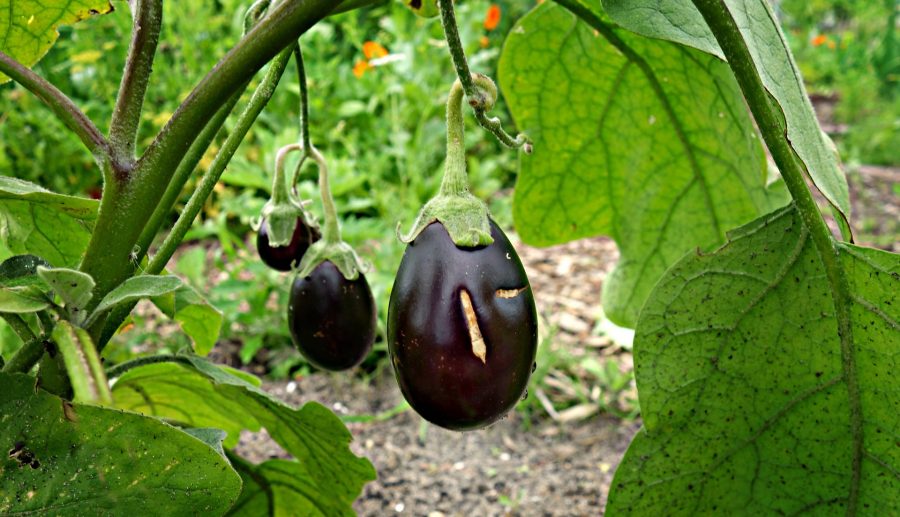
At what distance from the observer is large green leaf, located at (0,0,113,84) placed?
0.77 m

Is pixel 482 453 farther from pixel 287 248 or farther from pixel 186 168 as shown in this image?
pixel 186 168

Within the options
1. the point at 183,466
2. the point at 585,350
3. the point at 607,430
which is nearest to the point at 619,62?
the point at 183,466

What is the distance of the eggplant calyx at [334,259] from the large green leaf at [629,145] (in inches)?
11.3

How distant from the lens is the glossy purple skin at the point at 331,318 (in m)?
0.88

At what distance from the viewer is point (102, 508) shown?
0.55 m

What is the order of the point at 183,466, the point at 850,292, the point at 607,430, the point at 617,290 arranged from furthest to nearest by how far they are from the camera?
1. the point at 607,430
2. the point at 617,290
3. the point at 850,292
4. the point at 183,466

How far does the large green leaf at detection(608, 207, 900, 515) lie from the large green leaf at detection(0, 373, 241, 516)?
1.21 ft

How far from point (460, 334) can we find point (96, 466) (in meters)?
0.23

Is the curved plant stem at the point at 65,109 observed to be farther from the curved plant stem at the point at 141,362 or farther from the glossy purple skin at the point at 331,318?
the glossy purple skin at the point at 331,318

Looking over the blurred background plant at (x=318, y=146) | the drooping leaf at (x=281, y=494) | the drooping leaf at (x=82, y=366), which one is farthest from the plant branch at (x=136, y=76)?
the blurred background plant at (x=318, y=146)

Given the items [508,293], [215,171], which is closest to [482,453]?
[215,171]

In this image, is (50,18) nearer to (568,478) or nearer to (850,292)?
(850,292)

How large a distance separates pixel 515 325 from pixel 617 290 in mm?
647

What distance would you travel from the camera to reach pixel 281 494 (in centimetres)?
100
